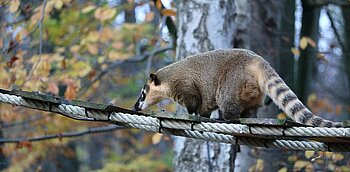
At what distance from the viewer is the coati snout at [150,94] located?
18.5 ft

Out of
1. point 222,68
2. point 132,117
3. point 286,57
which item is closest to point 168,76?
point 222,68

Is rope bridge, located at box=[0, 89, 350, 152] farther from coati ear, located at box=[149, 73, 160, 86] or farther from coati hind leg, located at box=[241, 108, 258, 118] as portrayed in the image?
coati ear, located at box=[149, 73, 160, 86]

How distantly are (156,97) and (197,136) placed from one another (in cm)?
152

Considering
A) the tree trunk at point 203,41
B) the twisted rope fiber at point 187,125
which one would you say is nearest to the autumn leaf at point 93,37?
the tree trunk at point 203,41

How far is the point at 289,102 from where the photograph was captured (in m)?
4.20

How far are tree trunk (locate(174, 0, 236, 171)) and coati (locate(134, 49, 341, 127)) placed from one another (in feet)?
1.62

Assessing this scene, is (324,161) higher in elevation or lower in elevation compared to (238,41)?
lower

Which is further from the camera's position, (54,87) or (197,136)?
(54,87)

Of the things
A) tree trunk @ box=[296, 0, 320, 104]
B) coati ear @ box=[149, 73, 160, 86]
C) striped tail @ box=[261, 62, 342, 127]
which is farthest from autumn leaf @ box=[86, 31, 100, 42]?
striped tail @ box=[261, 62, 342, 127]

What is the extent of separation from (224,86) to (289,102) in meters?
0.81

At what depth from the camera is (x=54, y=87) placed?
7328 mm

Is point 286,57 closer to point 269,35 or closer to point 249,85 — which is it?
point 269,35

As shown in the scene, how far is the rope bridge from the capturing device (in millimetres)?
3787

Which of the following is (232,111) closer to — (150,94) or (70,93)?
(150,94)
